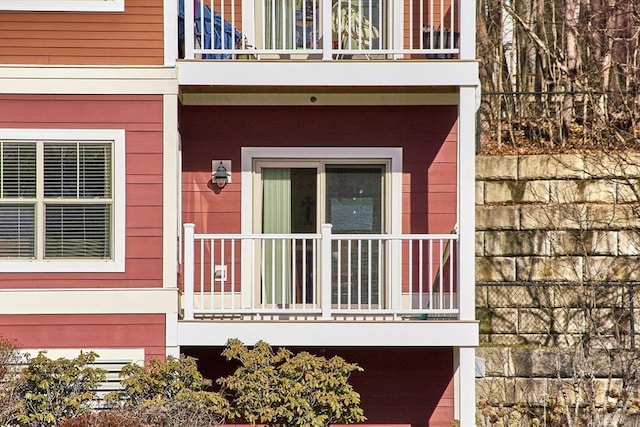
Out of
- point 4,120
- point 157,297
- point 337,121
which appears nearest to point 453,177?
point 337,121

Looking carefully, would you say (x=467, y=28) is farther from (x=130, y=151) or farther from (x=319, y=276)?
(x=130, y=151)

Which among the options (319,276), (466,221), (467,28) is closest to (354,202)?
(319,276)

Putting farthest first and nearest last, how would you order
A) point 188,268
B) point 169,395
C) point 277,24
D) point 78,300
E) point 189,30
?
point 277,24, point 189,30, point 188,268, point 78,300, point 169,395

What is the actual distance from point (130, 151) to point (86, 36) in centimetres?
135

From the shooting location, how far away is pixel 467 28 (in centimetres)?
1205

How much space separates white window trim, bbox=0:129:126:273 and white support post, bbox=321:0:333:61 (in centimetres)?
238

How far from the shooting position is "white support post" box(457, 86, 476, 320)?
11.9m

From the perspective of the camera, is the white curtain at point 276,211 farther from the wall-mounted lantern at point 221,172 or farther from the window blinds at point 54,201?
the window blinds at point 54,201

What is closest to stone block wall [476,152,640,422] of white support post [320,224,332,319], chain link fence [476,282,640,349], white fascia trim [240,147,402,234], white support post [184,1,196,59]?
chain link fence [476,282,640,349]

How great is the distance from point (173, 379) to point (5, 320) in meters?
1.98

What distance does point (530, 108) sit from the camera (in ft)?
57.0

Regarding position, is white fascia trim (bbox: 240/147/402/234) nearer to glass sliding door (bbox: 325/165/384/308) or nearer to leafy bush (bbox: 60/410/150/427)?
glass sliding door (bbox: 325/165/384/308)

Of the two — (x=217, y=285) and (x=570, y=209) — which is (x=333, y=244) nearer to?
(x=217, y=285)

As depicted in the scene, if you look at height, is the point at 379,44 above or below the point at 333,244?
above
